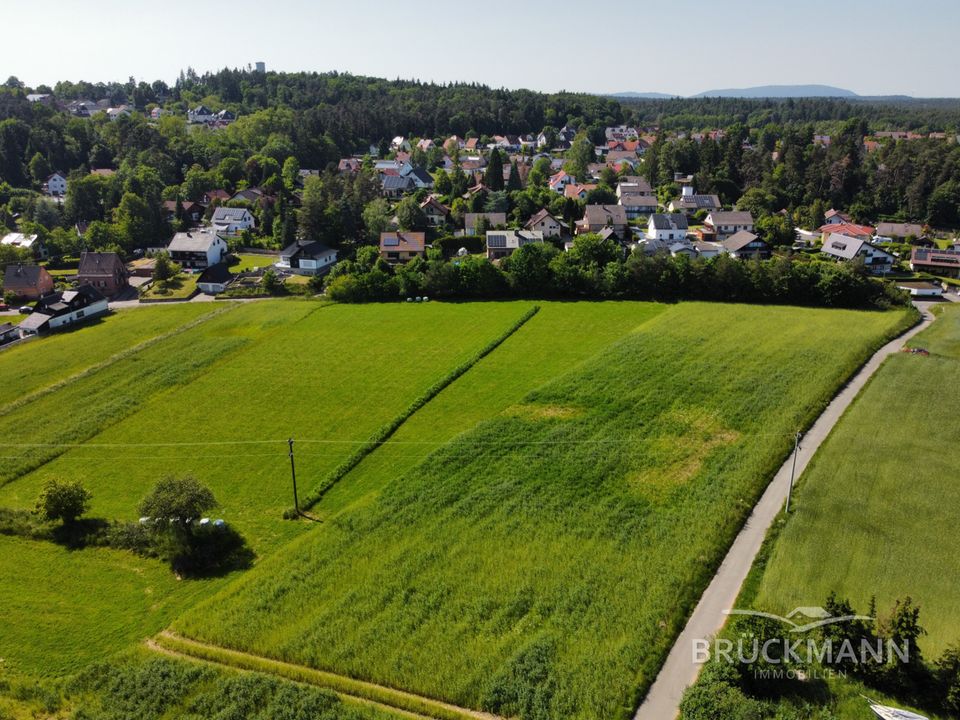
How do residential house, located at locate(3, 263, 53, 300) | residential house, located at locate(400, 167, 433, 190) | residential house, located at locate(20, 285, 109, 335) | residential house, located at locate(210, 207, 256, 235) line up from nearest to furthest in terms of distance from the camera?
residential house, located at locate(20, 285, 109, 335), residential house, located at locate(3, 263, 53, 300), residential house, located at locate(210, 207, 256, 235), residential house, located at locate(400, 167, 433, 190)

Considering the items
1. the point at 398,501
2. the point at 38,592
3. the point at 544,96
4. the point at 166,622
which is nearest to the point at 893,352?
the point at 398,501

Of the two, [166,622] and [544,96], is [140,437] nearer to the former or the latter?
[166,622]

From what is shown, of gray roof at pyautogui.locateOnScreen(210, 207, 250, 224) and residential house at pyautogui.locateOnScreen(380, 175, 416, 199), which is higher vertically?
residential house at pyautogui.locateOnScreen(380, 175, 416, 199)

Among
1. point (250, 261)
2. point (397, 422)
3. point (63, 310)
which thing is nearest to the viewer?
→ point (397, 422)

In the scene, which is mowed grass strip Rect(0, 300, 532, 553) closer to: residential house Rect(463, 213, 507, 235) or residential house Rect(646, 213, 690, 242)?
residential house Rect(463, 213, 507, 235)

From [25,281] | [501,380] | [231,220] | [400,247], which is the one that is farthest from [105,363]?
[231,220]

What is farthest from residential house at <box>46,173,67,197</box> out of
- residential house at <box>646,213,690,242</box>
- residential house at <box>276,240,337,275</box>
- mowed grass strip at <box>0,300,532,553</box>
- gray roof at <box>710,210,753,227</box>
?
gray roof at <box>710,210,753,227</box>

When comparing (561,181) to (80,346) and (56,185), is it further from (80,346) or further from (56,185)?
(56,185)
